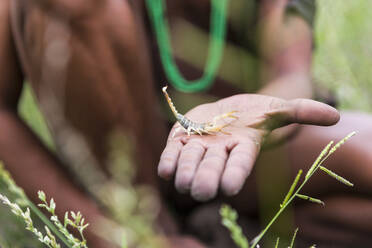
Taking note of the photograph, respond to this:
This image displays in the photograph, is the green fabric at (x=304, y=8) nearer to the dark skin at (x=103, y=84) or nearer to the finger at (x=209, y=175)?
the dark skin at (x=103, y=84)

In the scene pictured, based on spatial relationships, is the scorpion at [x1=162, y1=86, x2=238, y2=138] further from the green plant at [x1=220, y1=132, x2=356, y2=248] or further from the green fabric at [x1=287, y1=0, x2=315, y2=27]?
the green fabric at [x1=287, y1=0, x2=315, y2=27]

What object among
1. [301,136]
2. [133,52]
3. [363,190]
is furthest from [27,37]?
[363,190]

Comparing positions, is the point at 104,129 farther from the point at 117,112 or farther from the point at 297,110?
the point at 297,110

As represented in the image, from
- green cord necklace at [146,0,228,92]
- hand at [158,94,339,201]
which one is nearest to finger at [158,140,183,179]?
hand at [158,94,339,201]

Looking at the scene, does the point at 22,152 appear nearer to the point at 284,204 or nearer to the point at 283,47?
the point at 283,47

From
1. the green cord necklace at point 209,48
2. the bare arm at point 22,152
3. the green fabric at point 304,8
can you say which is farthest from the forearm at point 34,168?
the green fabric at point 304,8

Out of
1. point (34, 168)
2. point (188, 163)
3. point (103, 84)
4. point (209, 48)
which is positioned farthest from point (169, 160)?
point (34, 168)
